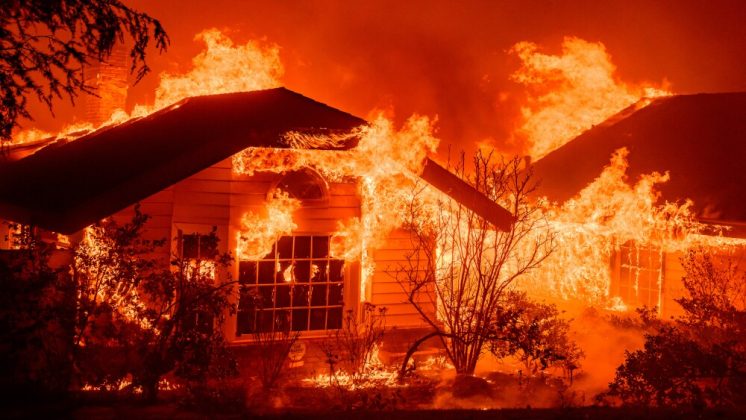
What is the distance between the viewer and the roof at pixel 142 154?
27.0 ft

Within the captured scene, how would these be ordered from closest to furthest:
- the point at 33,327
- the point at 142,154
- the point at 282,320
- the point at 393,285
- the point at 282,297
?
1. the point at 33,327
2. the point at 142,154
3. the point at 282,320
4. the point at 282,297
5. the point at 393,285

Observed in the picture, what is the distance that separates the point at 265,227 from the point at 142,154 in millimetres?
2195

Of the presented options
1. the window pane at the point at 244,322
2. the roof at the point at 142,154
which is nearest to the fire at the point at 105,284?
the roof at the point at 142,154

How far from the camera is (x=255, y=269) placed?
10367mm

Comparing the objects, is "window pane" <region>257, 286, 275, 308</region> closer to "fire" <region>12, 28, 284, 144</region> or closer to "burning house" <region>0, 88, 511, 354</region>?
"burning house" <region>0, 88, 511, 354</region>

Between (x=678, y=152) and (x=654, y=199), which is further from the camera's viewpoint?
(x=678, y=152)

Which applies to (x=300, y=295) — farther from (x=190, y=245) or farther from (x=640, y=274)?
(x=640, y=274)

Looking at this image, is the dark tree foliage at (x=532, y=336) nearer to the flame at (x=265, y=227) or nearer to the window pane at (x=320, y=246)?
the window pane at (x=320, y=246)

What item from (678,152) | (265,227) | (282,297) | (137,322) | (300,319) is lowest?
(300,319)

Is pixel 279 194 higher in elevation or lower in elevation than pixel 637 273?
higher

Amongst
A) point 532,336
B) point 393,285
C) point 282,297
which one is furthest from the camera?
point 393,285

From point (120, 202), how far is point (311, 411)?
3.88 metres

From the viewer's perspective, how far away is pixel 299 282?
35.0 feet

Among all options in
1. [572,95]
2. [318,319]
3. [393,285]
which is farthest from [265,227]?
[572,95]
